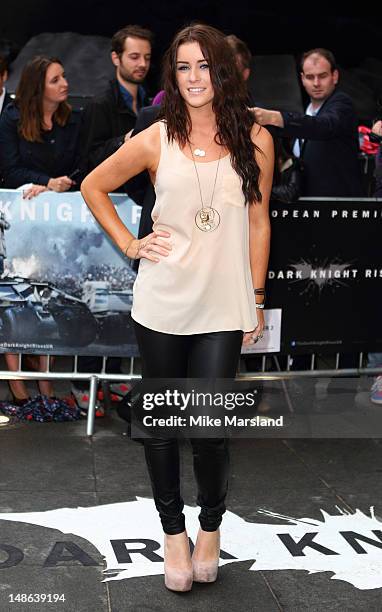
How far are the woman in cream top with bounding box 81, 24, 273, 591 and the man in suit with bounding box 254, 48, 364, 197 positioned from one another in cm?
274

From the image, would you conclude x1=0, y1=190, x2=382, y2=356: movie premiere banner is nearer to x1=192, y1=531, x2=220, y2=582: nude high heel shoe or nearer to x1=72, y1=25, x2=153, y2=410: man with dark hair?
x1=72, y1=25, x2=153, y2=410: man with dark hair

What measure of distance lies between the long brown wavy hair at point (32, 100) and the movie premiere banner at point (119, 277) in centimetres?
57

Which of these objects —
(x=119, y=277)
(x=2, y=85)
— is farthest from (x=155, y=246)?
(x=2, y=85)

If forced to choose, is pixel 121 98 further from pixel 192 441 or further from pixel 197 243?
pixel 192 441

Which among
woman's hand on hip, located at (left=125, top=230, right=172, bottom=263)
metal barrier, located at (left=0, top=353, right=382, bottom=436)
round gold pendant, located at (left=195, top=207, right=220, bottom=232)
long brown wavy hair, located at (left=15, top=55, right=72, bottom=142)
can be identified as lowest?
metal barrier, located at (left=0, top=353, right=382, bottom=436)

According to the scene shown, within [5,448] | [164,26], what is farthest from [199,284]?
[164,26]

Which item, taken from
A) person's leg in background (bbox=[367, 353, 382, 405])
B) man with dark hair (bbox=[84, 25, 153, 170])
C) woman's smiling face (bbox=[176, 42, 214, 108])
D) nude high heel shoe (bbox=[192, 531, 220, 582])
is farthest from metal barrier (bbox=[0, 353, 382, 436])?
Result: woman's smiling face (bbox=[176, 42, 214, 108])

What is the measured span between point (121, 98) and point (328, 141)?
1391 millimetres

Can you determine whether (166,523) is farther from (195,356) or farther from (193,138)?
(193,138)

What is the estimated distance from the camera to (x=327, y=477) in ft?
18.4

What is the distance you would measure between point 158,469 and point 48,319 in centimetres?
257

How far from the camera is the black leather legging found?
4.03 meters

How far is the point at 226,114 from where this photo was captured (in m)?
4.02

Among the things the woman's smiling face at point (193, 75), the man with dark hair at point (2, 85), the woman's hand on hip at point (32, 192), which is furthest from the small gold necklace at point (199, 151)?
the man with dark hair at point (2, 85)
